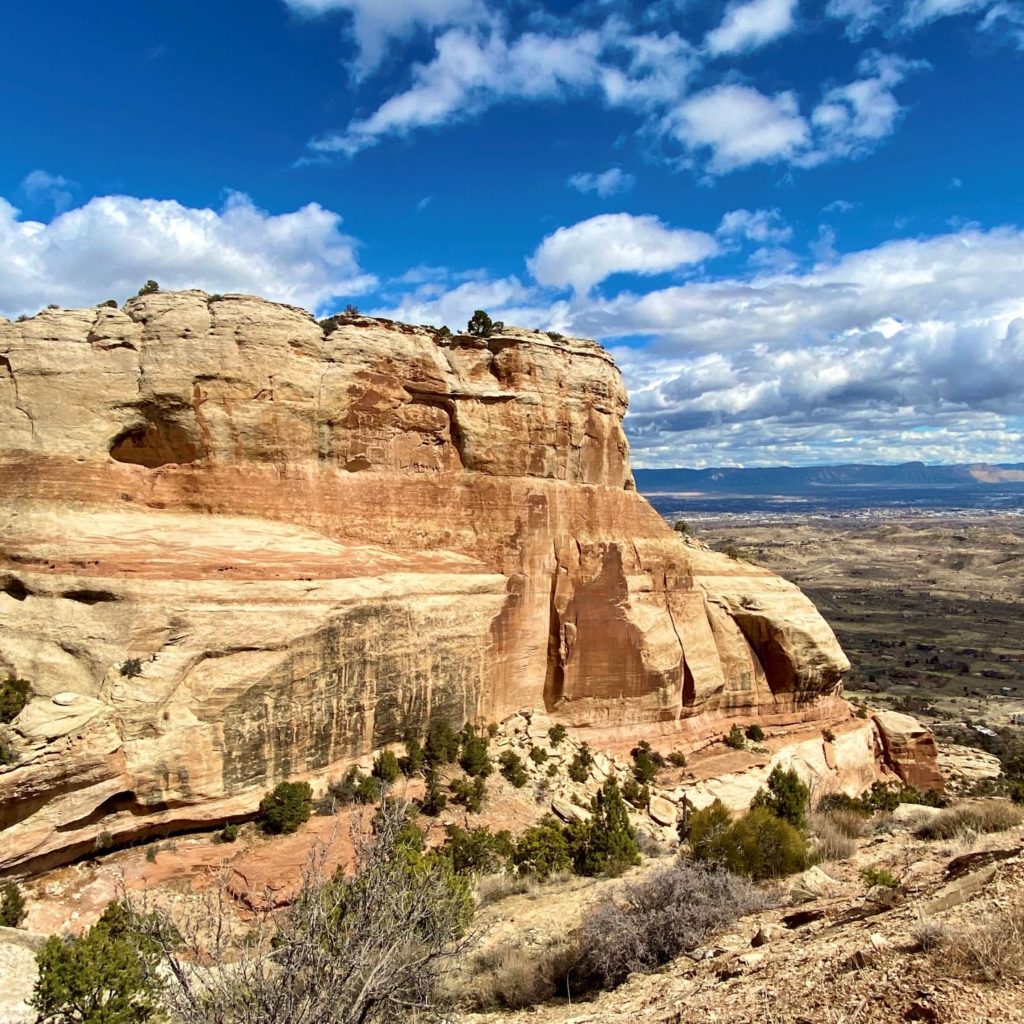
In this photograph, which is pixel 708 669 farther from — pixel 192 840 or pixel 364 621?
pixel 192 840

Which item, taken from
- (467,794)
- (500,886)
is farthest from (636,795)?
(500,886)

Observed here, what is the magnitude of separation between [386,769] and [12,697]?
11.7 metres

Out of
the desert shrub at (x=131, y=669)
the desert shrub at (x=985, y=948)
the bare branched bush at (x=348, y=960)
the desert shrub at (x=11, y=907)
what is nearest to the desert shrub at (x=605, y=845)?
the bare branched bush at (x=348, y=960)

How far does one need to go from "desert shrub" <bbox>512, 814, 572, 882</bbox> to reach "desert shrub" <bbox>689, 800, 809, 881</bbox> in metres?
4.86

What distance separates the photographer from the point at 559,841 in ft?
79.7

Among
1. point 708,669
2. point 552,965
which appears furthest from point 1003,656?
point 552,965

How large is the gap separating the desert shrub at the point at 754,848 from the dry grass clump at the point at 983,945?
9.31 m

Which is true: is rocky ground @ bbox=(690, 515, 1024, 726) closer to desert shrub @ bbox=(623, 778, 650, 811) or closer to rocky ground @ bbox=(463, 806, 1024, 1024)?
desert shrub @ bbox=(623, 778, 650, 811)

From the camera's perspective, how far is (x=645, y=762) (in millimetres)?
32562

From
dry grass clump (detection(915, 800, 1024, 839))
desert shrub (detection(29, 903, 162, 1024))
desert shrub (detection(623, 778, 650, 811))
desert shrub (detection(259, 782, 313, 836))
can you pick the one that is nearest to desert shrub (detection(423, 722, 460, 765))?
desert shrub (detection(259, 782, 313, 836))

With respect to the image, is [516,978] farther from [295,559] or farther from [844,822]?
[844,822]

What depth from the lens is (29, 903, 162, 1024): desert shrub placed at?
12336mm

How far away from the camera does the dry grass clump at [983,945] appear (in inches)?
341

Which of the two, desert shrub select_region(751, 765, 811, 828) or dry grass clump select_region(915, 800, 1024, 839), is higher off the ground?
dry grass clump select_region(915, 800, 1024, 839)
